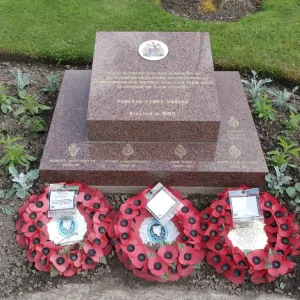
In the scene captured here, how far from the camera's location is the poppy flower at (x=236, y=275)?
3961 millimetres

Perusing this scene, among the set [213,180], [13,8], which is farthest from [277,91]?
[13,8]

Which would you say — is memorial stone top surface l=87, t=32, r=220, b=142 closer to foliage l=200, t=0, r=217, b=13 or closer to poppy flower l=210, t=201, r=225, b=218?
poppy flower l=210, t=201, r=225, b=218

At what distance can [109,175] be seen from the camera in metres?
4.47

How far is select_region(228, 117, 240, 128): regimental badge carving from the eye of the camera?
16.4 ft

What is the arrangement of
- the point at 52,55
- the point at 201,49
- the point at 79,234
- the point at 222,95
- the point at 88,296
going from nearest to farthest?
1. the point at 88,296
2. the point at 79,234
3. the point at 201,49
4. the point at 222,95
5. the point at 52,55

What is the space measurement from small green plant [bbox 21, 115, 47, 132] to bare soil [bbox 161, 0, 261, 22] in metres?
3.50

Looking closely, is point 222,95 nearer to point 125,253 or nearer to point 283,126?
point 283,126

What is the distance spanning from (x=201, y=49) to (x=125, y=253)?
8.56 ft

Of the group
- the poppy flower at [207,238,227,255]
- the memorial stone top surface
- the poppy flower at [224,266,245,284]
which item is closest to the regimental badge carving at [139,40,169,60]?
the memorial stone top surface

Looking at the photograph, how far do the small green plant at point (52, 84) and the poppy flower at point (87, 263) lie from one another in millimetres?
2670

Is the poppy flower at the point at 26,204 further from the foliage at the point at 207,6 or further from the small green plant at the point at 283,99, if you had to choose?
the foliage at the point at 207,6

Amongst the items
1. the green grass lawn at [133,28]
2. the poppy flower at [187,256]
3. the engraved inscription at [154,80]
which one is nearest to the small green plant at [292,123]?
the green grass lawn at [133,28]

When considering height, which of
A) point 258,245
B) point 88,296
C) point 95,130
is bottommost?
point 88,296

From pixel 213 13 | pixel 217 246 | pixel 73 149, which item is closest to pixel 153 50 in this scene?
pixel 73 149
